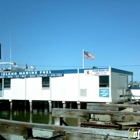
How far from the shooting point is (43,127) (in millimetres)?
5020

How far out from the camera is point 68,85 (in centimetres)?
2561

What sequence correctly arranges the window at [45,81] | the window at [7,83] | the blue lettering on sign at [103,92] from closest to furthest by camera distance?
1. the blue lettering on sign at [103,92]
2. the window at [45,81]
3. the window at [7,83]

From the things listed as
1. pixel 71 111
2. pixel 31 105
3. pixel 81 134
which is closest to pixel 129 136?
pixel 81 134

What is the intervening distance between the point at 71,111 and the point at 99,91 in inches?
631

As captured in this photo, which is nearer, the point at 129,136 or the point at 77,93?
the point at 129,136

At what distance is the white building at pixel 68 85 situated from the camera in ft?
79.6

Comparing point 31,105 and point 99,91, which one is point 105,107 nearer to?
point 99,91

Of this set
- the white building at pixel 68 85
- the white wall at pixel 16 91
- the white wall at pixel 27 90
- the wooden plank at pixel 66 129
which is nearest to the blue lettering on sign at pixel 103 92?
the white building at pixel 68 85

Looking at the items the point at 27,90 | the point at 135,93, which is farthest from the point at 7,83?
the point at 135,93

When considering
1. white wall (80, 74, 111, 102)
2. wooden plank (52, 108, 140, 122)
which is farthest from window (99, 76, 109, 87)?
wooden plank (52, 108, 140, 122)

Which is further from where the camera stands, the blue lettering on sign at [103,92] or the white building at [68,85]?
the white building at [68,85]

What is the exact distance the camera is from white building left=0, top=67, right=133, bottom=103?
79.6 feet

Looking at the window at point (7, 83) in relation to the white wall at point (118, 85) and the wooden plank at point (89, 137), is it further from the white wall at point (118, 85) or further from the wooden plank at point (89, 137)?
the wooden plank at point (89, 137)

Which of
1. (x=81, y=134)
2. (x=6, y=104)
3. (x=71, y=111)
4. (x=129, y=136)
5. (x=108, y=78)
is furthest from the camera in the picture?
(x=6, y=104)
